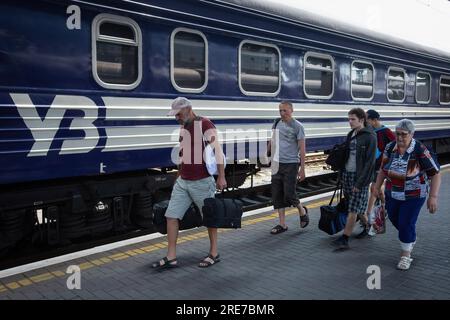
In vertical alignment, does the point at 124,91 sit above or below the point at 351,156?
above

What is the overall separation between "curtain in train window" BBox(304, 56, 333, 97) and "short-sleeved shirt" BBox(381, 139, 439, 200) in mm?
3428

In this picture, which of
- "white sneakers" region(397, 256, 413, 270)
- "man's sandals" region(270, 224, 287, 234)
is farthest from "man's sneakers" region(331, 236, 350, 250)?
"man's sandals" region(270, 224, 287, 234)

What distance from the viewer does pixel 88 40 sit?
4.91m

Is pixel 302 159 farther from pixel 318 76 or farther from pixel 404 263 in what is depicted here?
pixel 318 76

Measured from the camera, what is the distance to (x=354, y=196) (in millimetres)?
5215

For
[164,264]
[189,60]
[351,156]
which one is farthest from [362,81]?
[164,264]

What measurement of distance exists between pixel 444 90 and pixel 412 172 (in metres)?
9.05

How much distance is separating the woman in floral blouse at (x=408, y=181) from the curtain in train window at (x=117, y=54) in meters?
2.86

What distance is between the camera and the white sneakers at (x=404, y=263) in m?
4.54

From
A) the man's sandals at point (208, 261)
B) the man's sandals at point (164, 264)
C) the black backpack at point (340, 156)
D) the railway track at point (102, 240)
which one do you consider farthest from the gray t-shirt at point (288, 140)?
the man's sandals at point (164, 264)

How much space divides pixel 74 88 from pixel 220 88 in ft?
6.74

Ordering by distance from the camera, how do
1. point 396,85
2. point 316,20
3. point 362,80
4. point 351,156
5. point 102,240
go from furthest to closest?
point 396,85 < point 362,80 < point 316,20 < point 102,240 < point 351,156

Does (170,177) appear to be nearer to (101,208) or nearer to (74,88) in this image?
(101,208)
